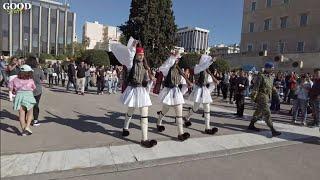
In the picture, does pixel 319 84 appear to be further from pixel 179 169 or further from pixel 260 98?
pixel 179 169

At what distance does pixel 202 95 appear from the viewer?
8.89 m

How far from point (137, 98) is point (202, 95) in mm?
2385

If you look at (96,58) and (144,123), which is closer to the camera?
(144,123)

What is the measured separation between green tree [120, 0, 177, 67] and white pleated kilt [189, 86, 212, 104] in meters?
34.4

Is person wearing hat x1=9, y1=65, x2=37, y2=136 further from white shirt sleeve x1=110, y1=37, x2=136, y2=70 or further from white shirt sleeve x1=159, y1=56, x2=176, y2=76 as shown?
white shirt sleeve x1=159, y1=56, x2=176, y2=76

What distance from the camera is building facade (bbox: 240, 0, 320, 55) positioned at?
46.3 meters

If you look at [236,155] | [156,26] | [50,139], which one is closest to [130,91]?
[50,139]

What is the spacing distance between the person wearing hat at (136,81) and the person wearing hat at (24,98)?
1.99 m

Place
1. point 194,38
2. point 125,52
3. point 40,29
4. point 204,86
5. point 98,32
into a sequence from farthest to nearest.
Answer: point 98,32 < point 194,38 < point 40,29 < point 204,86 < point 125,52

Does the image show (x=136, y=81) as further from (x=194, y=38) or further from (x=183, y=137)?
(x=194, y=38)

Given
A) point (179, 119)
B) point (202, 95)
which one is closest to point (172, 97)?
point (179, 119)

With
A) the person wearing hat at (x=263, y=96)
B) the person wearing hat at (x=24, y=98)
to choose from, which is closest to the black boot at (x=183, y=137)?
the person wearing hat at (x=263, y=96)

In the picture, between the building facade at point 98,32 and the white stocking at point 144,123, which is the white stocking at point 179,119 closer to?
the white stocking at point 144,123

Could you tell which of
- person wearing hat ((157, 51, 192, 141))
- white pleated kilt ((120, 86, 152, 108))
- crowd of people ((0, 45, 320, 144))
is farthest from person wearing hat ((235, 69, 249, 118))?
white pleated kilt ((120, 86, 152, 108))
